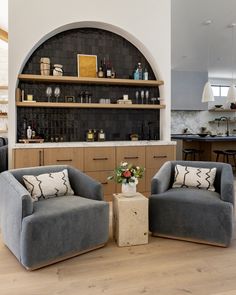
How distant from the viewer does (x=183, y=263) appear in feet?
8.66

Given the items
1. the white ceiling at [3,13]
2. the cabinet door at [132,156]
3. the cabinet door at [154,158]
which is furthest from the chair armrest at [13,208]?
the white ceiling at [3,13]

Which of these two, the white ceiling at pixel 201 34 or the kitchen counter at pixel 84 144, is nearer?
the kitchen counter at pixel 84 144

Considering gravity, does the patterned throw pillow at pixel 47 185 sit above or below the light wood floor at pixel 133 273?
above

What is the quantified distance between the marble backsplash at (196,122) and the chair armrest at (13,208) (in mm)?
7534

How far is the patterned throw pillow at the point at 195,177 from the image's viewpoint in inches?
134

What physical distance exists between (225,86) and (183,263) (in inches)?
379

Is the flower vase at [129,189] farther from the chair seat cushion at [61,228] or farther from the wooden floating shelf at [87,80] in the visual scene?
the wooden floating shelf at [87,80]

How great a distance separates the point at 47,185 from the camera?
311 centimetres

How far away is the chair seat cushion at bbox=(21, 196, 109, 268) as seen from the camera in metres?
2.46

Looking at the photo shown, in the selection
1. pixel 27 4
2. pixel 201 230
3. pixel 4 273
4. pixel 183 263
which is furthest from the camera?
pixel 27 4

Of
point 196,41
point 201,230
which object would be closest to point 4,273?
point 201,230

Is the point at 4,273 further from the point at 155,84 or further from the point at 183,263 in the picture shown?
the point at 155,84

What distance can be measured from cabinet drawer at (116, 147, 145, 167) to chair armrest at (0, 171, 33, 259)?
192cm

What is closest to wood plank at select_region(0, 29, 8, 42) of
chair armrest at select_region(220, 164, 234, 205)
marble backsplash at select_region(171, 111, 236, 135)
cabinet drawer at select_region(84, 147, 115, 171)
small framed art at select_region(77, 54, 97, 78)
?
small framed art at select_region(77, 54, 97, 78)
